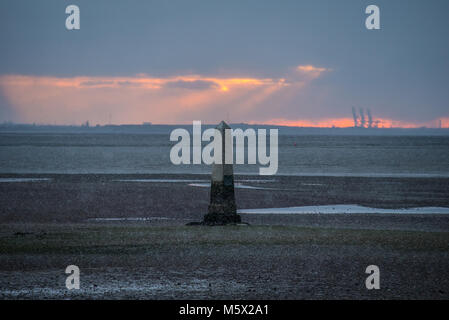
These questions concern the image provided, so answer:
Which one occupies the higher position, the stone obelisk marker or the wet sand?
the stone obelisk marker

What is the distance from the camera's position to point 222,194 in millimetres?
17656

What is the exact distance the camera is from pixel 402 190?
36.1m

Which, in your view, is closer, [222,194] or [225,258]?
[225,258]

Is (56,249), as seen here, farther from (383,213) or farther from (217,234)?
(383,213)

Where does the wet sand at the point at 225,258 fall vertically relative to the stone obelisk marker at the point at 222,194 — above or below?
below

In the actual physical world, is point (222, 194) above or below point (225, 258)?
above

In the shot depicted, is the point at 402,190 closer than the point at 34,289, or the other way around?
the point at 34,289

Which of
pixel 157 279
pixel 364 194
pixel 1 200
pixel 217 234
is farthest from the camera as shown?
pixel 364 194

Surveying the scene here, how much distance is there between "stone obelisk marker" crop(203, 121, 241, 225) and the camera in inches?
694

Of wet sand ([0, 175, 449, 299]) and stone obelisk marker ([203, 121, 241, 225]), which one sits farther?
stone obelisk marker ([203, 121, 241, 225])

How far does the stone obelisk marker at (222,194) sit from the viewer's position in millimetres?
17625
